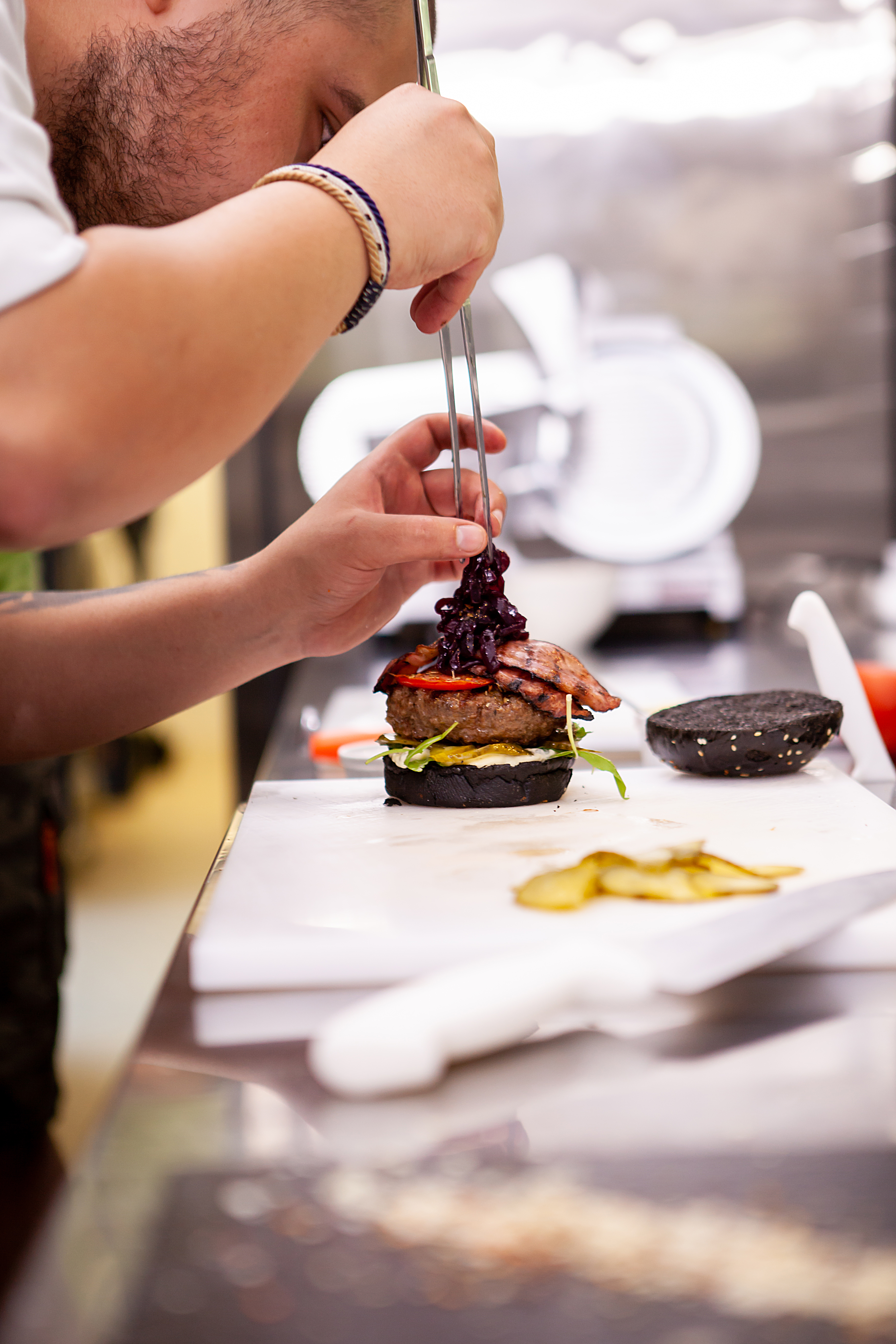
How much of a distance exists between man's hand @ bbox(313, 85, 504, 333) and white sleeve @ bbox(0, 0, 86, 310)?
0.22m

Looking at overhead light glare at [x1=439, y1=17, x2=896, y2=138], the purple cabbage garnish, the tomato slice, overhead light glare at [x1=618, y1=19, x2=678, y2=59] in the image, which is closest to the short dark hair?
the purple cabbage garnish

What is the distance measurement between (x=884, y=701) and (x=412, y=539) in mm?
731

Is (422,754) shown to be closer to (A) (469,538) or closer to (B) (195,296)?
(A) (469,538)

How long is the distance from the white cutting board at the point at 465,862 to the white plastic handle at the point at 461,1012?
0.34 feet

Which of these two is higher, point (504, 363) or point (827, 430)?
point (504, 363)

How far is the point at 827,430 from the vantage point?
136 inches

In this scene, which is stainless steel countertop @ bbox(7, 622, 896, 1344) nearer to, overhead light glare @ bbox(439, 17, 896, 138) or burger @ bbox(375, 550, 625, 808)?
burger @ bbox(375, 550, 625, 808)

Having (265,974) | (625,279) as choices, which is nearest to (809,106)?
(625,279)

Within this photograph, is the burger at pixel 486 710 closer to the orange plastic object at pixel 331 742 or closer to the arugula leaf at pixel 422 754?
the arugula leaf at pixel 422 754

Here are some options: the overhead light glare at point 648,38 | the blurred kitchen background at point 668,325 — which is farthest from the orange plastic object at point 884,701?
the overhead light glare at point 648,38

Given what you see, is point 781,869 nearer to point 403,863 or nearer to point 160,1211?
point 403,863

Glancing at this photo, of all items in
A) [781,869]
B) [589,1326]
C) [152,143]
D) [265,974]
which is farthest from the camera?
[152,143]

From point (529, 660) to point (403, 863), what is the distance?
38 centimetres

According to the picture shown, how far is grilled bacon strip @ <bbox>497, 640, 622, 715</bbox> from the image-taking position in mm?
1266
